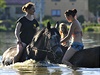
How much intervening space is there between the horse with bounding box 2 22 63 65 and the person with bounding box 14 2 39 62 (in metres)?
0.17

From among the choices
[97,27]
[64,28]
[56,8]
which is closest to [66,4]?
[56,8]

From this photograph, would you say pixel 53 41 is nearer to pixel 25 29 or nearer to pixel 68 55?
pixel 68 55

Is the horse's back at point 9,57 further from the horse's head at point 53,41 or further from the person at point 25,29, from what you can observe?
the horse's head at point 53,41

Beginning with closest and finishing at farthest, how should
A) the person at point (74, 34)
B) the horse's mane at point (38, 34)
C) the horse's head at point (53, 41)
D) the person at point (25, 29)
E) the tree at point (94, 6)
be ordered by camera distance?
the horse's head at point (53, 41)
the person at point (74, 34)
the horse's mane at point (38, 34)
the person at point (25, 29)
the tree at point (94, 6)

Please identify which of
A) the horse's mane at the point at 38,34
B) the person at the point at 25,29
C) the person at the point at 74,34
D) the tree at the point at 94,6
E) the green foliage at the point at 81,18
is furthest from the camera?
the tree at the point at 94,6

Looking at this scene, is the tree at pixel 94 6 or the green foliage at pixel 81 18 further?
the tree at pixel 94 6

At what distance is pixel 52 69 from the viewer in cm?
1287

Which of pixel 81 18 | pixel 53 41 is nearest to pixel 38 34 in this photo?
pixel 53 41

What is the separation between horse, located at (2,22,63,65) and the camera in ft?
40.0

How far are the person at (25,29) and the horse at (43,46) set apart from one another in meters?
0.17

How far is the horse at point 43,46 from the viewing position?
12195 millimetres

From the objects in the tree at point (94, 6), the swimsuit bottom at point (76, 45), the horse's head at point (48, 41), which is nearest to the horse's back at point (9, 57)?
the horse's head at point (48, 41)

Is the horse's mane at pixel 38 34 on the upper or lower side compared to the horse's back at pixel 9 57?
upper

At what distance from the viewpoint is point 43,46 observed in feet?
41.9
